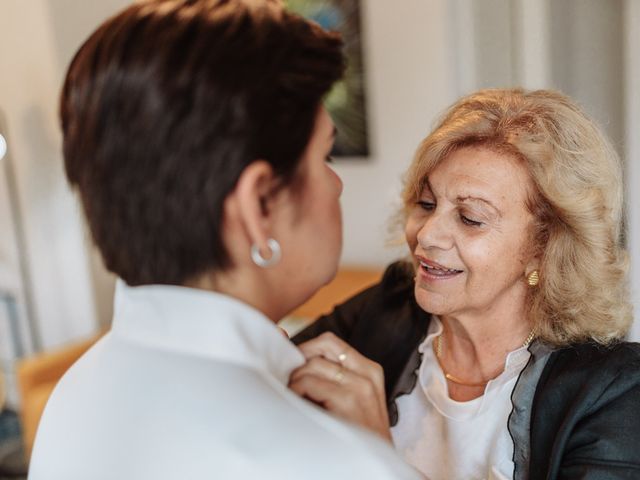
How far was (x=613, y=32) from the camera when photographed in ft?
9.16

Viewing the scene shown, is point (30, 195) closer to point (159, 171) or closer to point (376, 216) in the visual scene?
point (376, 216)

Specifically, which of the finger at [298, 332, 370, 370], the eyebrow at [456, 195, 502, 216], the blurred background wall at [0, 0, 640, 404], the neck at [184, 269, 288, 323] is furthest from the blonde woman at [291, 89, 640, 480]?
the blurred background wall at [0, 0, 640, 404]

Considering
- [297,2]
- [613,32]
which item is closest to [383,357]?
[613,32]

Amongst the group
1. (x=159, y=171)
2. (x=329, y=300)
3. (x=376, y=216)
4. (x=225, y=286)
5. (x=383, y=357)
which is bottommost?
(x=329, y=300)

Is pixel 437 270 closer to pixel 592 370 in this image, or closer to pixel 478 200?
pixel 478 200

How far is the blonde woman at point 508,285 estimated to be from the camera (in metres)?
1.35

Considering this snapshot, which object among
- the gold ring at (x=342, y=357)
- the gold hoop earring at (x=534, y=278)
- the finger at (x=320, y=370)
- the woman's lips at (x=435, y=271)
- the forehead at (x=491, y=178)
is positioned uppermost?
the forehead at (x=491, y=178)

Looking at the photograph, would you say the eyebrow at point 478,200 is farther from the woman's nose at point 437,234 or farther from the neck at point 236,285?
the neck at point 236,285

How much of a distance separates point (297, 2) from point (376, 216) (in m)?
1.19

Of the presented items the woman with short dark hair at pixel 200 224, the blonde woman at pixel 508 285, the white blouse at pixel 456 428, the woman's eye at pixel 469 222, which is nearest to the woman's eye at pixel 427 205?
the blonde woman at pixel 508 285

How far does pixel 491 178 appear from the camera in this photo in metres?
1.45

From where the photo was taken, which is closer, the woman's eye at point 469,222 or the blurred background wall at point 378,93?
the woman's eye at point 469,222

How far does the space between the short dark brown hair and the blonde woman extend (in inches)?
29.5

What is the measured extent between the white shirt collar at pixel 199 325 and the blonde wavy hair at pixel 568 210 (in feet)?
2.86
